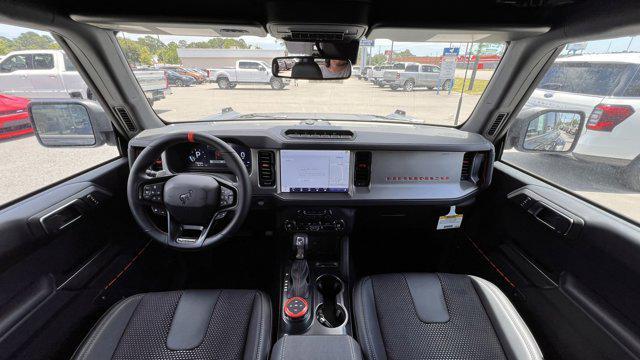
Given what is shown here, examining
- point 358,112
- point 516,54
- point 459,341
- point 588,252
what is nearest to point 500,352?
point 459,341

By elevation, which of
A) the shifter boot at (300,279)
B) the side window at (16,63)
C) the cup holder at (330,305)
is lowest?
the cup holder at (330,305)

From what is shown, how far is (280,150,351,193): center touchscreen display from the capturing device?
2.10 m

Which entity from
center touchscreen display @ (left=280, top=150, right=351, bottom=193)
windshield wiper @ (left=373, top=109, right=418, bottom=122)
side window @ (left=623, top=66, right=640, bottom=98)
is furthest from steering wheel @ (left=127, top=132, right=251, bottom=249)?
side window @ (left=623, top=66, right=640, bottom=98)

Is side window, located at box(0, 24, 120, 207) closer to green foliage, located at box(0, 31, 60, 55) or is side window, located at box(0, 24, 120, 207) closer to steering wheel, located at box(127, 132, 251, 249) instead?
green foliage, located at box(0, 31, 60, 55)

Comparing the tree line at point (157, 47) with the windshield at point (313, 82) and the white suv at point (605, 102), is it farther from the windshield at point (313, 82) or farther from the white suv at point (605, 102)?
the white suv at point (605, 102)

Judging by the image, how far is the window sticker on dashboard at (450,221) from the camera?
95.5 inches

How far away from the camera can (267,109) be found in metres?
2.67

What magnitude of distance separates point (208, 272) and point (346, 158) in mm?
1606

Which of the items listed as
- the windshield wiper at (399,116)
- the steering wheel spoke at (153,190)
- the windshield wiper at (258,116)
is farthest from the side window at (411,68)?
the steering wheel spoke at (153,190)

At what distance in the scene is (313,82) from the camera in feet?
7.63

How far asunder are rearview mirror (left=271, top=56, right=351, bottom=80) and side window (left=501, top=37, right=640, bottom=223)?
51.3 inches

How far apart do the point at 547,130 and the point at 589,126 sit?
371 mm

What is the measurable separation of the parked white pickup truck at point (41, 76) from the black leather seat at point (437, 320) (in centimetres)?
231

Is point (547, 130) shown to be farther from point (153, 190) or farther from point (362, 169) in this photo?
point (153, 190)
